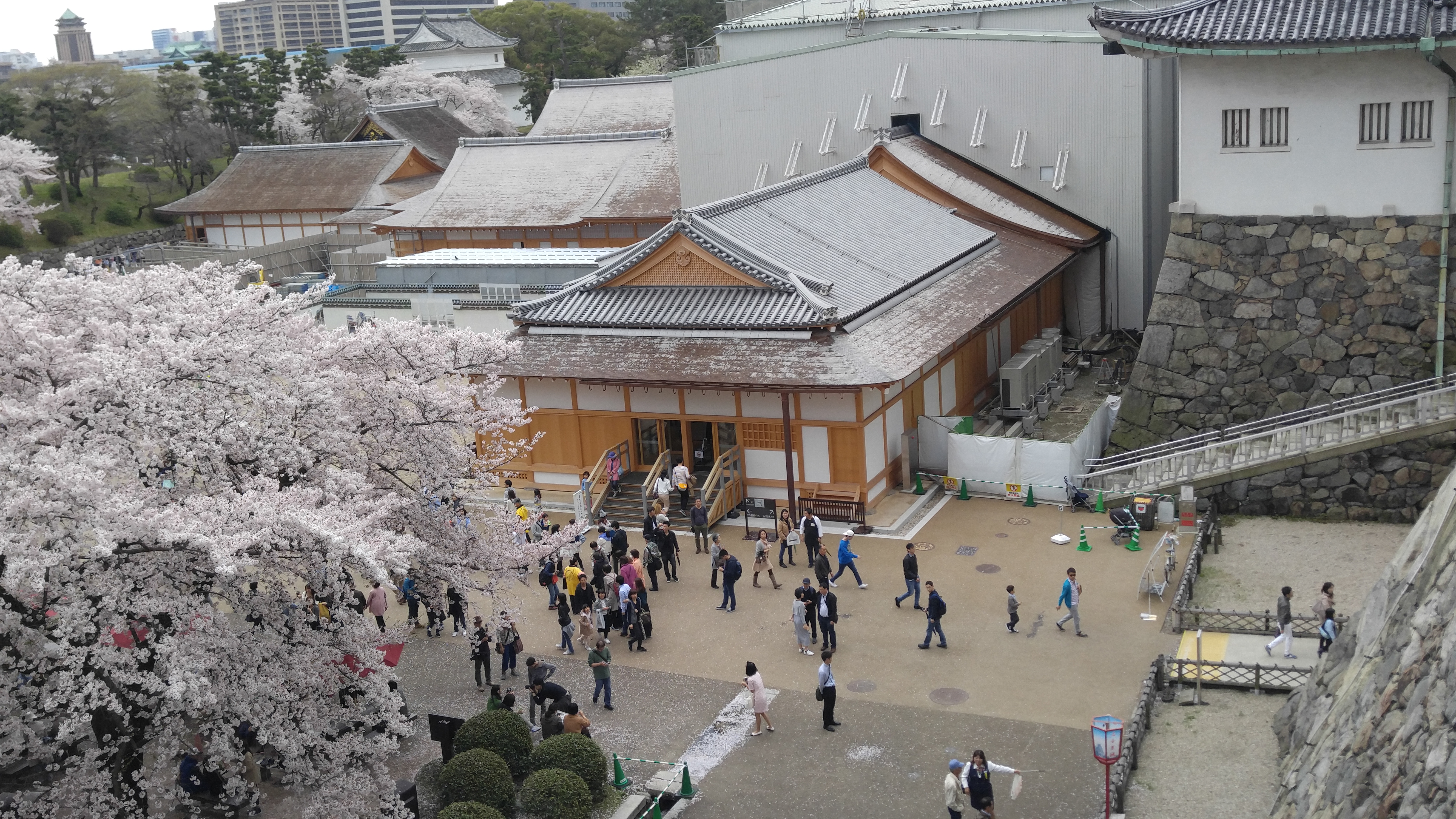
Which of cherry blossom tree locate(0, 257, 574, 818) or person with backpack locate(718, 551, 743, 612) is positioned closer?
cherry blossom tree locate(0, 257, 574, 818)

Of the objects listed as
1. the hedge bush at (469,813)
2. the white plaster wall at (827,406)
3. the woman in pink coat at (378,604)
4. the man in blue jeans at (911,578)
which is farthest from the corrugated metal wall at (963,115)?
the hedge bush at (469,813)

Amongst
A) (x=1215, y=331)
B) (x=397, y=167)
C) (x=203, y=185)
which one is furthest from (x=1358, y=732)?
(x=203, y=185)

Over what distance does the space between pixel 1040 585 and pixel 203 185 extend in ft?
240

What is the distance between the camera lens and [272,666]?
50.1 ft

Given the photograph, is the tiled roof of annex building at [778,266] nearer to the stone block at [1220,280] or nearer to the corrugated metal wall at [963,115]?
the corrugated metal wall at [963,115]

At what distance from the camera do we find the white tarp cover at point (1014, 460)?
27.8m

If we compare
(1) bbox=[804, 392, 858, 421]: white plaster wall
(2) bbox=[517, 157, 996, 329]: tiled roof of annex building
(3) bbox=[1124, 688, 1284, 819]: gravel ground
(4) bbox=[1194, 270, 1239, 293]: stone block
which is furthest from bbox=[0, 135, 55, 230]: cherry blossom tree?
(3) bbox=[1124, 688, 1284, 819]: gravel ground

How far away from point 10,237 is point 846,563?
196ft

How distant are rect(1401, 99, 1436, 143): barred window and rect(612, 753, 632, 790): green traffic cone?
19.5 metres

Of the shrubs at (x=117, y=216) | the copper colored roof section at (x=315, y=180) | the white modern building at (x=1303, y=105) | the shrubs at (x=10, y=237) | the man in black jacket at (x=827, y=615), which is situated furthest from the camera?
the shrubs at (x=117, y=216)

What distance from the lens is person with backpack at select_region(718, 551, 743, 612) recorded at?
22.8 m

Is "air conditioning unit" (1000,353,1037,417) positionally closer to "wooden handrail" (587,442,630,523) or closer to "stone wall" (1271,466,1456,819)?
"wooden handrail" (587,442,630,523)

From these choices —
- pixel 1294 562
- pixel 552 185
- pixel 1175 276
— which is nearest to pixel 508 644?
pixel 1294 562

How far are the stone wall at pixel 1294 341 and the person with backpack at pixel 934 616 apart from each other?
8.58 m
